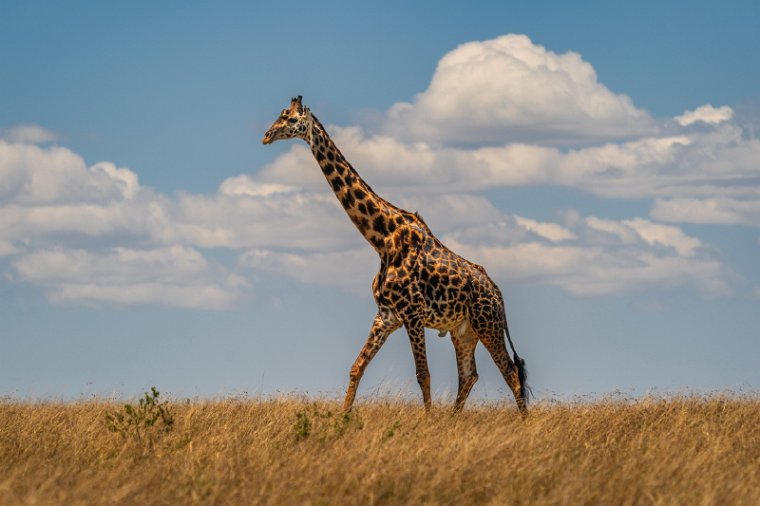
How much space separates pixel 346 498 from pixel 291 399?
390 inches

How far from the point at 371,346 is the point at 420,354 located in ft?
2.69

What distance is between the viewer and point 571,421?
17.0 meters

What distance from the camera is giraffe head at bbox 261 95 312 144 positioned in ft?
60.4

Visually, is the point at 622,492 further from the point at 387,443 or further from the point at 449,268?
the point at 449,268

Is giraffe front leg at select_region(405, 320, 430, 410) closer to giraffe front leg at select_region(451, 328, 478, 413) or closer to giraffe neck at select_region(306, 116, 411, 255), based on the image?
giraffe front leg at select_region(451, 328, 478, 413)

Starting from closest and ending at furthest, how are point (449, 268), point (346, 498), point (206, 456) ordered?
point (346, 498), point (206, 456), point (449, 268)

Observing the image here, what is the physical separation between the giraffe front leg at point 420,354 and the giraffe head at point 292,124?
3.78m

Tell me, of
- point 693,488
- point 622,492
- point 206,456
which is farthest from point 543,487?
point 206,456

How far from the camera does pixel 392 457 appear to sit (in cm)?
1266

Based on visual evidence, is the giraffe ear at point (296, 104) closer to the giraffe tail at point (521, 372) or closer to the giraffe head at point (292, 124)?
the giraffe head at point (292, 124)

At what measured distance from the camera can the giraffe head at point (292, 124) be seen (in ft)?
60.4

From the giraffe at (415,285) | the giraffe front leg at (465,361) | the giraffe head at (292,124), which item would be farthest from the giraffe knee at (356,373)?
the giraffe head at (292,124)

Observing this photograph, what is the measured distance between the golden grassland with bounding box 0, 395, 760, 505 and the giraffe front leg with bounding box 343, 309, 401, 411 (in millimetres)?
474

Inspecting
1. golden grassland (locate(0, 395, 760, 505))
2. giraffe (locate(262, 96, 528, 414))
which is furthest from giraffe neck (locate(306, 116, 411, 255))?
golden grassland (locate(0, 395, 760, 505))
